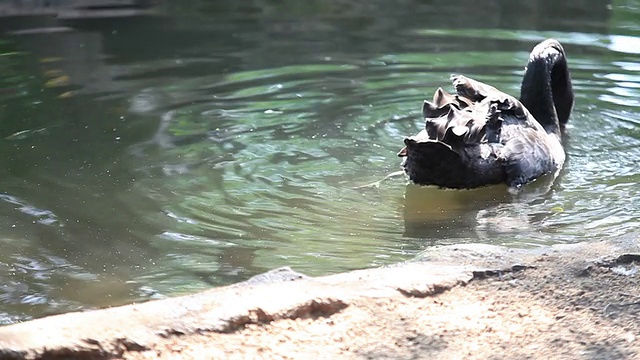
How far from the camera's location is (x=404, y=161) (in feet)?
22.2

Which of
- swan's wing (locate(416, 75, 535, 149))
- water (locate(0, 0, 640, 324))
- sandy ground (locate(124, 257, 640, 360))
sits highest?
swan's wing (locate(416, 75, 535, 149))

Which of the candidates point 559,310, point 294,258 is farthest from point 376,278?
point 294,258

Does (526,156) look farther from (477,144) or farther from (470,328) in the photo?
(470,328)

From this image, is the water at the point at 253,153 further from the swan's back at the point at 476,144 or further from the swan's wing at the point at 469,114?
the swan's wing at the point at 469,114

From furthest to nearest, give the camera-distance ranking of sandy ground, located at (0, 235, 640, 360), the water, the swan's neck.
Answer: the swan's neck < the water < sandy ground, located at (0, 235, 640, 360)

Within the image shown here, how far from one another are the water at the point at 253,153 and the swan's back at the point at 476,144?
6.1 inches

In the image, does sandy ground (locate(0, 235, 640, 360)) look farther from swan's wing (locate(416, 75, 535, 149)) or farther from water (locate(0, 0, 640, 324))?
swan's wing (locate(416, 75, 535, 149))

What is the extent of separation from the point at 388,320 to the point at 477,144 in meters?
2.85

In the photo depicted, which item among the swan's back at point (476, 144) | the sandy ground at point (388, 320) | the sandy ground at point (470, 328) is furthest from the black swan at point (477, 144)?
the sandy ground at point (470, 328)

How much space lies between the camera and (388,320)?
370 centimetres

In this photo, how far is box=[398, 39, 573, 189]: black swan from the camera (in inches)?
243

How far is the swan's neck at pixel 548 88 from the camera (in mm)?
7852

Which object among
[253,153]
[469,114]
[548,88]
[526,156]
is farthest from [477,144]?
[548,88]

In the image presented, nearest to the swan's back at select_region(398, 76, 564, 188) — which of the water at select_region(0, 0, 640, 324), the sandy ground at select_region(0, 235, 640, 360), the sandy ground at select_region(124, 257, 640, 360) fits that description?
the water at select_region(0, 0, 640, 324)
